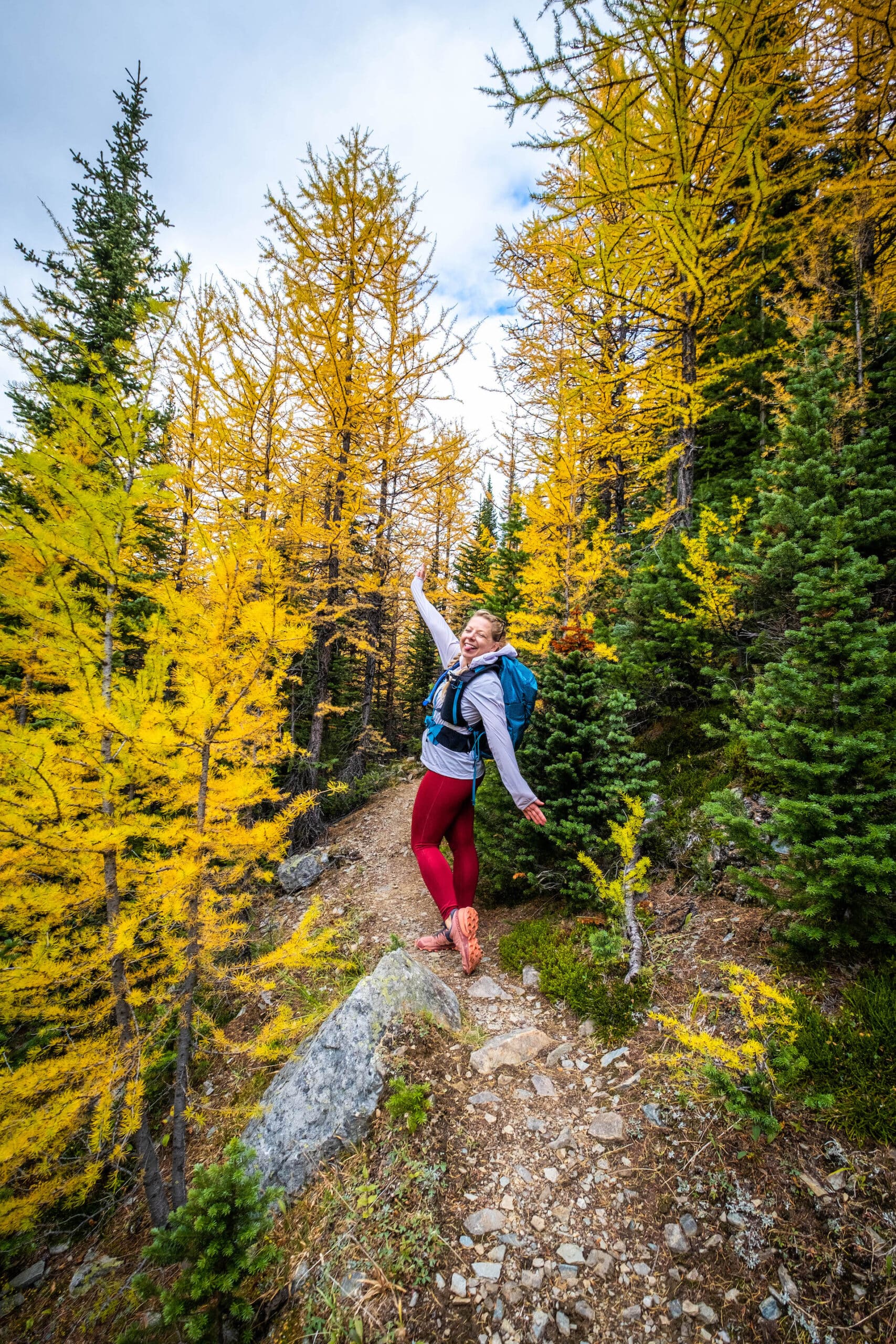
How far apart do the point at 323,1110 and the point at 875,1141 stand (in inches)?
97.8

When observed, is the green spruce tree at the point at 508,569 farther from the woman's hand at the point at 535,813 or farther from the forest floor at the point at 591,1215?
the forest floor at the point at 591,1215

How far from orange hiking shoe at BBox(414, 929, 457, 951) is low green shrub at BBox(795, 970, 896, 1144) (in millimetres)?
2696

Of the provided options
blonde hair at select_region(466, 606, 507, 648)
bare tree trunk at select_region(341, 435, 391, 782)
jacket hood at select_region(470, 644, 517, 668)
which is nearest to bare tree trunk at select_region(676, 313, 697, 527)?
blonde hair at select_region(466, 606, 507, 648)

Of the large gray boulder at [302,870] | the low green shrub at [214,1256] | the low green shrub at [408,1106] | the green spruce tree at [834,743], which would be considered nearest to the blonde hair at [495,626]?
the green spruce tree at [834,743]

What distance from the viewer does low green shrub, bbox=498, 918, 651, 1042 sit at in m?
2.77

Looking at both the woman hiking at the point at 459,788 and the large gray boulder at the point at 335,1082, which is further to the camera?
the woman hiking at the point at 459,788

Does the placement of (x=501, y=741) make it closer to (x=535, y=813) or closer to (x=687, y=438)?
(x=535, y=813)

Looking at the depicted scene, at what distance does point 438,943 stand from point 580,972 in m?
1.37

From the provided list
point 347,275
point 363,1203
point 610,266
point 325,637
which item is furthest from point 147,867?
point 347,275

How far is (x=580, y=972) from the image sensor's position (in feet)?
10.4

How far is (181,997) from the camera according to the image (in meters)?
2.64

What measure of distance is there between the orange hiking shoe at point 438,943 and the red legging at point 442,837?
1.63ft

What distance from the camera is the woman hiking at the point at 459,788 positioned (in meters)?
3.52

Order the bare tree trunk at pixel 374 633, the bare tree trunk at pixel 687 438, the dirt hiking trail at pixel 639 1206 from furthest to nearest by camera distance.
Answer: the bare tree trunk at pixel 374 633 < the bare tree trunk at pixel 687 438 < the dirt hiking trail at pixel 639 1206
